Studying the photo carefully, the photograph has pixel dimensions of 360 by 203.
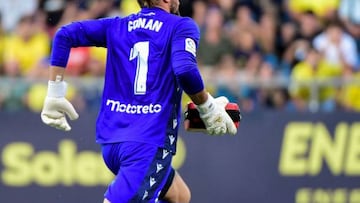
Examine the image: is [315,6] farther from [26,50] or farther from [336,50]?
[26,50]

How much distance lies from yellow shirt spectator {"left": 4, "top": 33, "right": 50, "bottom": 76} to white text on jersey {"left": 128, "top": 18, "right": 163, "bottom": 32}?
236 inches

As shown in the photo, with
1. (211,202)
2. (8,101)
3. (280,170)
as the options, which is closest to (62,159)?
(8,101)

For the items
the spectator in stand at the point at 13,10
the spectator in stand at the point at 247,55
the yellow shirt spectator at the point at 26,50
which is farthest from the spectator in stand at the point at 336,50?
the spectator in stand at the point at 13,10

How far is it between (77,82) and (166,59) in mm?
5059

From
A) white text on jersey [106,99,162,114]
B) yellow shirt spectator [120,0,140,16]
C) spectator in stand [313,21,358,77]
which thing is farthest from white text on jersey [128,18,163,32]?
yellow shirt spectator [120,0,140,16]

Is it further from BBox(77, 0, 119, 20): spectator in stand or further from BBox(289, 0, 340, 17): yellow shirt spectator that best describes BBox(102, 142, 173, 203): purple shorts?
BBox(289, 0, 340, 17): yellow shirt spectator

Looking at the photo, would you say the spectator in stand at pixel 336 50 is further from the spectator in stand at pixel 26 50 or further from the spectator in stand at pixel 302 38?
the spectator in stand at pixel 26 50

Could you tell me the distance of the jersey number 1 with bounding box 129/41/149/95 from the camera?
276 inches

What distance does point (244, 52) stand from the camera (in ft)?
44.8

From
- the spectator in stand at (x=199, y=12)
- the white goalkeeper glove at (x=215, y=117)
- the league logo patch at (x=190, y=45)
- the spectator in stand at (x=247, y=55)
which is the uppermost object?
the league logo patch at (x=190, y=45)

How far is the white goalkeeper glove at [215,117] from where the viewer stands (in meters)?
6.99

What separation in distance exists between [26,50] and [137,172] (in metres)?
6.58

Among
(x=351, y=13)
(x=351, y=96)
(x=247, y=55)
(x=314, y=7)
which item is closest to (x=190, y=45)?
(x=351, y=96)

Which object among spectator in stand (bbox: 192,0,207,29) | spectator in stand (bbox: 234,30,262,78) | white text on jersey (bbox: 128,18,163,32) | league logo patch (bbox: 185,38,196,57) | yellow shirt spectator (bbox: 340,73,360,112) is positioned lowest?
yellow shirt spectator (bbox: 340,73,360,112)
